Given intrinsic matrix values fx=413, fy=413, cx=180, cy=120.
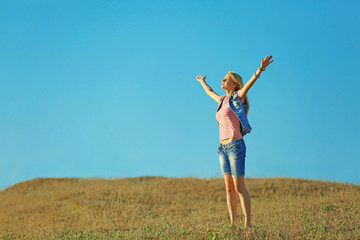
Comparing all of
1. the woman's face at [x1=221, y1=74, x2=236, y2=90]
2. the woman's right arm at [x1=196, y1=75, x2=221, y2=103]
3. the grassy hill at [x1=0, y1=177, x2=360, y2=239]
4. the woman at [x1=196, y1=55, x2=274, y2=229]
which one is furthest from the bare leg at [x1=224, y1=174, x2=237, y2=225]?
the woman's face at [x1=221, y1=74, x2=236, y2=90]

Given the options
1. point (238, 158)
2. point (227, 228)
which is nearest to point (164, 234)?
Result: point (227, 228)

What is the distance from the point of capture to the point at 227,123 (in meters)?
8.18

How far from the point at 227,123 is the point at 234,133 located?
0.94 feet

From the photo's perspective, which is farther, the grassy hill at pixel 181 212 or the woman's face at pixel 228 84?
the woman's face at pixel 228 84

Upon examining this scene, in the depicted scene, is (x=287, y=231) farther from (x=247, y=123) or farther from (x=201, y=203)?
(x=201, y=203)

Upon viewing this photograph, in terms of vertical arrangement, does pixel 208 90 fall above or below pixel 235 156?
above

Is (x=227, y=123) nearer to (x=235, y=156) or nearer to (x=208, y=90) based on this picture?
(x=235, y=156)

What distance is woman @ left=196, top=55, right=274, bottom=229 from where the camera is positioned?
789 cm

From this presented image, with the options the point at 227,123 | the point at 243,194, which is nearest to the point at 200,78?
the point at 227,123

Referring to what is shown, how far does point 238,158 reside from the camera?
25.7ft

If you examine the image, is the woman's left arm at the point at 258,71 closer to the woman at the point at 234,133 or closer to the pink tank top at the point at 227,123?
the woman at the point at 234,133

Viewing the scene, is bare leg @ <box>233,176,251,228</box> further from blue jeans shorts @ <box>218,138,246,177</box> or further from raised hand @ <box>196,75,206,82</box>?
raised hand @ <box>196,75,206,82</box>

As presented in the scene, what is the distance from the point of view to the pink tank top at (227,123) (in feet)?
26.4

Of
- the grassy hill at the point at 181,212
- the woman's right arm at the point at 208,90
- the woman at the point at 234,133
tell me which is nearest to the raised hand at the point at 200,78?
the woman's right arm at the point at 208,90
